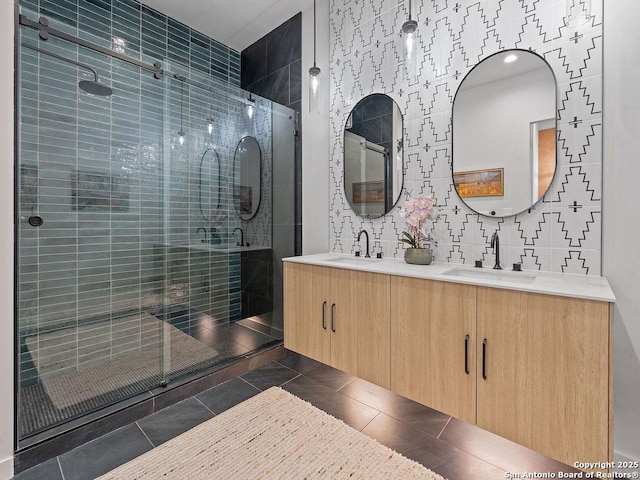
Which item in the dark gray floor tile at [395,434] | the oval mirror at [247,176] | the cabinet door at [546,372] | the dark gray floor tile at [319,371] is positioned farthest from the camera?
the oval mirror at [247,176]

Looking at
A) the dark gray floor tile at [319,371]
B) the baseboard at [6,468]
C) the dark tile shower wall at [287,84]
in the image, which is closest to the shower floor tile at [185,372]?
the baseboard at [6,468]

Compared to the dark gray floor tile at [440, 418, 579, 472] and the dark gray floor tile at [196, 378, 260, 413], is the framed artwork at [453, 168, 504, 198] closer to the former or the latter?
the dark gray floor tile at [440, 418, 579, 472]

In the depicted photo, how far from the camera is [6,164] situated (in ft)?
4.79

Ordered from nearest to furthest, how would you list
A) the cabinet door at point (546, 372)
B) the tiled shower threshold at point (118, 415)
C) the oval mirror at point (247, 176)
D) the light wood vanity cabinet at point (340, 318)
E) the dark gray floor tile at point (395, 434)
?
the cabinet door at point (546, 372)
the tiled shower threshold at point (118, 415)
the dark gray floor tile at point (395, 434)
the light wood vanity cabinet at point (340, 318)
the oval mirror at point (247, 176)

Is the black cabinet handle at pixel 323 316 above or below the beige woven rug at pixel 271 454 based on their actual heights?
above

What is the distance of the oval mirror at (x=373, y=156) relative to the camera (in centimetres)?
233

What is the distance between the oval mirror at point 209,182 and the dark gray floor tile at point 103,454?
55.6 inches

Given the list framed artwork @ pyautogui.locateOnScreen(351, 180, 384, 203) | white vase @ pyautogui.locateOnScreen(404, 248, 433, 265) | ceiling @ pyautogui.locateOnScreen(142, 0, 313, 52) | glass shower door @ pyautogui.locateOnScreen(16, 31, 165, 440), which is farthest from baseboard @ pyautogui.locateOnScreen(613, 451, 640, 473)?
ceiling @ pyautogui.locateOnScreen(142, 0, 313, 52)

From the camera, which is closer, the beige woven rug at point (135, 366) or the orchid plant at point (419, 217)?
the beige woven rug at point (135, 366)

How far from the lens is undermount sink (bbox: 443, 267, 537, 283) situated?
5.57 ft

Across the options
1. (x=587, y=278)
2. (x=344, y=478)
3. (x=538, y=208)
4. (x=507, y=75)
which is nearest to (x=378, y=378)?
(x=344, y=478)

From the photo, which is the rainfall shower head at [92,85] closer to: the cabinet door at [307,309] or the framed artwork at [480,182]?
the cabinet door at [307,309]

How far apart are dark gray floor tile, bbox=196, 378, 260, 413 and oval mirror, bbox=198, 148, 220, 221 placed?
1.21 m

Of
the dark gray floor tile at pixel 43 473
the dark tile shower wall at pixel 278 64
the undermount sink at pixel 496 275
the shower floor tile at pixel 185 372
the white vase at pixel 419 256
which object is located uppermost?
the dark tile shower wall at pixel 278 64
